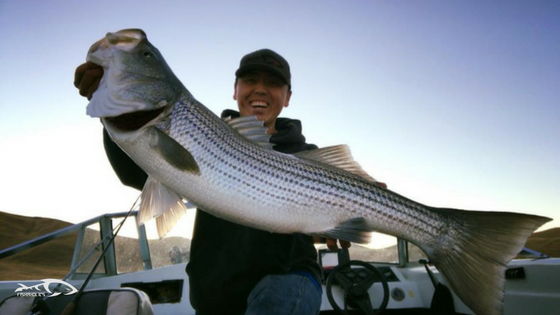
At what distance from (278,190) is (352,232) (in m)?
0.60

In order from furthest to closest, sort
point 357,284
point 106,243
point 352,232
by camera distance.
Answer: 1. point 106,243
2. point 357,284
3. point 352,232

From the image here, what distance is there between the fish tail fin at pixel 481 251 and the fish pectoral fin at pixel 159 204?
1835 millimetres

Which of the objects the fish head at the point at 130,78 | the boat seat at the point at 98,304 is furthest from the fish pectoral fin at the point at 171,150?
the boat seat at the point at 98,304

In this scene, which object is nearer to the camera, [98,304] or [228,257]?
[98,304]

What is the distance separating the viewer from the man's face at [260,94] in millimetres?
4062

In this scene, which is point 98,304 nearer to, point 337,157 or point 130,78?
point 130,78

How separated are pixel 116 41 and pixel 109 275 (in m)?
6.10

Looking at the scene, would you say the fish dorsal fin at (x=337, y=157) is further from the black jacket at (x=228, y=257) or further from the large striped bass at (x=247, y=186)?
the black jacket at (x=228, y=257)

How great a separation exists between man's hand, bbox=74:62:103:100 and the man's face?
5.50 feet

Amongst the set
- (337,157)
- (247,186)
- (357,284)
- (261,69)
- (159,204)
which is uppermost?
(261,69)

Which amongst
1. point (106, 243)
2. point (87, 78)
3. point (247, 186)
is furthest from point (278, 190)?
point (106, 243)

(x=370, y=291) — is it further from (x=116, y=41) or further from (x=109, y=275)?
(x=116, y=41)

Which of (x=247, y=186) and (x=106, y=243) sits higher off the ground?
(x=247, y=186)

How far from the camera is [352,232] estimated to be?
2.64 metres
